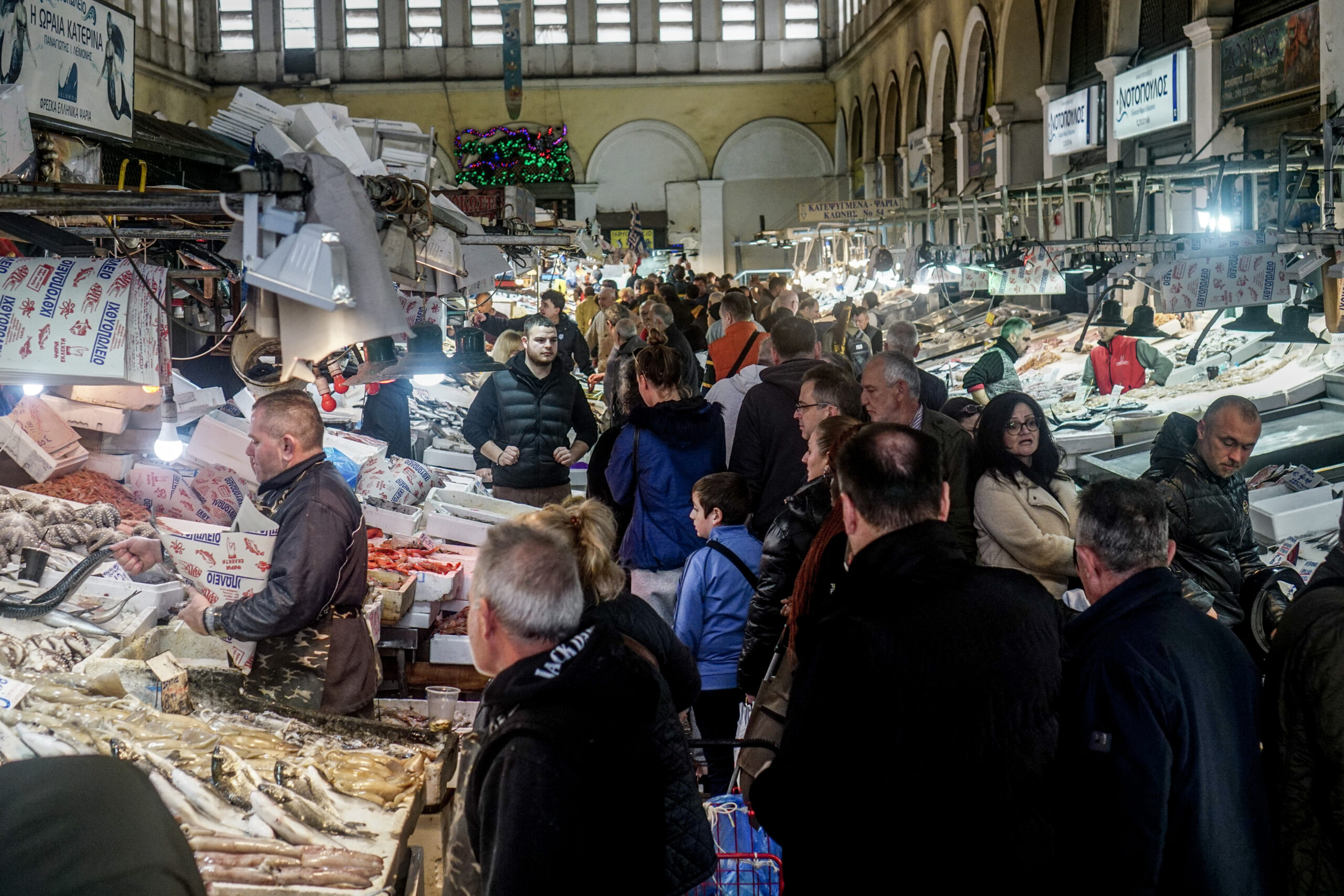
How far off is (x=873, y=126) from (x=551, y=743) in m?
25.3

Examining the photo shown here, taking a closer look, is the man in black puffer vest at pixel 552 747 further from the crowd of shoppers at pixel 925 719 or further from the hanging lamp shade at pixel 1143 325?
the hanging lamp shade at pixel 1143 325

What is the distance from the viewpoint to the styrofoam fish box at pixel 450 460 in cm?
807

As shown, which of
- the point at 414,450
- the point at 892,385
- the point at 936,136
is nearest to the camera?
the point at 892,385

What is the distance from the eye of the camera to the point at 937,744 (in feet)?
7.02

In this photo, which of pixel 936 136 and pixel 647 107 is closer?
pixel 936 136

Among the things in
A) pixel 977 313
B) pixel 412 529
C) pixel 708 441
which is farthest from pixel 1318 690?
pixel 977 313

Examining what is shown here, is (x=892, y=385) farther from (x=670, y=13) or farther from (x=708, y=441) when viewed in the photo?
(x=670, y=13)

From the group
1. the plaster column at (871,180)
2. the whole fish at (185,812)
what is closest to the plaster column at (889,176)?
the plaster column at (871,180)

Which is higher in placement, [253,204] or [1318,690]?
[253,204]

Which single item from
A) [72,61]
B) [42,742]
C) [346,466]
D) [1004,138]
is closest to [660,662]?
[42,742]

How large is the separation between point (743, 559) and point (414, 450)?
480 centimetres

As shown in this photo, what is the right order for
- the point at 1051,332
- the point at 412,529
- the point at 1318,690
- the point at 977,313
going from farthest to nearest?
the point at 977,313
the point at 1051,332
the point at 412,529
the point at 1318,690

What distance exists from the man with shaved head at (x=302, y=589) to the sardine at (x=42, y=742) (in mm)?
594

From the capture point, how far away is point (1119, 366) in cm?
848
